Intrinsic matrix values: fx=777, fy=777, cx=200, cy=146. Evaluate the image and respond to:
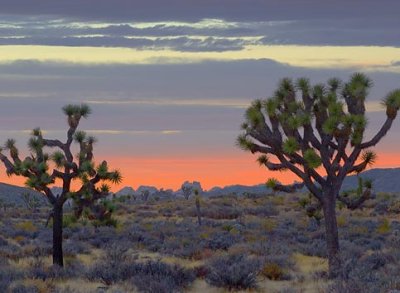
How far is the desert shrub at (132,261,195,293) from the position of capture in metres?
14.3

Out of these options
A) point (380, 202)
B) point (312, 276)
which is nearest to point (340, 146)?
point (312, 276)

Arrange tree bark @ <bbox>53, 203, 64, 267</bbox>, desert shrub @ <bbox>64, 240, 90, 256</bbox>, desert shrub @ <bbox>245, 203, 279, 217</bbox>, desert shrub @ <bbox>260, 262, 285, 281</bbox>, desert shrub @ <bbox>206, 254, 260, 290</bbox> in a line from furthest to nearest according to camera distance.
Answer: desert shrub @ <bbox>245, 203, 279, 217</bbox>, desert shrub @ <bbox>64, 240, 90, 256</bbox>, tree bark @ <bbox>53, 203, 64, 267</bbox>, desert shrub @ <bbox>260, 262, 285, 281</bbox>, desert shrub @ <bbox>206, 254, 260, 290</bbox>

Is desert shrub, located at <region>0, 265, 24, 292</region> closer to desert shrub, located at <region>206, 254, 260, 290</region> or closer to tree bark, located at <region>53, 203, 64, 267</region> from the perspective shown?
tree bark, located at <region>53, 203, 64, 267</region>

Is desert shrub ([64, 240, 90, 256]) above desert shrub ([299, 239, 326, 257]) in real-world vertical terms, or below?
above

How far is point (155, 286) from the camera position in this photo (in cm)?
1412

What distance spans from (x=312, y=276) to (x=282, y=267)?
5.17 feet

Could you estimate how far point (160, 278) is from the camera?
15.2 metres

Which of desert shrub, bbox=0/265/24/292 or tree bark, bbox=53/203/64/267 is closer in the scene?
desert shrub, bbox=0/265/24/292

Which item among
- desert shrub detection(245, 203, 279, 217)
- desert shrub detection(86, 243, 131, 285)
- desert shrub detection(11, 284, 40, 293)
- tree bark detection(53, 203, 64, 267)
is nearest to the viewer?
desert shrub detection(11, 284, 40, 293)

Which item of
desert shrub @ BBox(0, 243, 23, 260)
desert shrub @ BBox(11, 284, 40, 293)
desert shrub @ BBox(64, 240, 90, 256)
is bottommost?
desert shrub @ BBox(64, 240, 90, 256)

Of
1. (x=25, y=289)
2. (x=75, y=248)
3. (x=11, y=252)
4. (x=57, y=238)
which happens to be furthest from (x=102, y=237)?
(x=25, y=289)

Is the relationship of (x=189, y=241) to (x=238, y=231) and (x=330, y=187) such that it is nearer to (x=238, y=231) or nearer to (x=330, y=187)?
(x=238, y=231)

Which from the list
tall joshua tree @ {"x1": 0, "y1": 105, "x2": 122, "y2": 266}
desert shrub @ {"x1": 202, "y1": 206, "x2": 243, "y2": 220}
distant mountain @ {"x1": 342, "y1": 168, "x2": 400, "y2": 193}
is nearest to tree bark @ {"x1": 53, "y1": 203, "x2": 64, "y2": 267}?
tall joshua tree @ {"x1": 0, "y1": 105, "x2": 122, "y2": 266}

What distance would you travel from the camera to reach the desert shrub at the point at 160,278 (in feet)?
46.8
